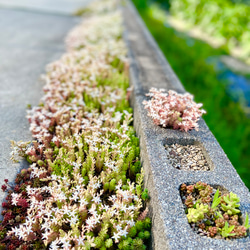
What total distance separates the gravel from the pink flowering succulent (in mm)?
261

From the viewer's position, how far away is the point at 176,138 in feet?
9.58

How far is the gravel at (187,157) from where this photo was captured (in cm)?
265

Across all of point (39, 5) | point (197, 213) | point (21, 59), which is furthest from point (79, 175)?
point (39, 5)

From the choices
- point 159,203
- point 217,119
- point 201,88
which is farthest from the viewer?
point 201,88

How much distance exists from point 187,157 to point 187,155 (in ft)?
0.14

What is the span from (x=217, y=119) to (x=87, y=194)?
12.9 ft

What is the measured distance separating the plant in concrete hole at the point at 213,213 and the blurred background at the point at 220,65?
2088mm

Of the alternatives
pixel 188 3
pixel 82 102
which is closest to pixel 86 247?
pixel 82 102

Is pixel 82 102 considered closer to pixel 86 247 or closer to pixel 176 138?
pixel 176 138

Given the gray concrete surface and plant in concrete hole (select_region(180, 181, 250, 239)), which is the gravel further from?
the gray concrete surface

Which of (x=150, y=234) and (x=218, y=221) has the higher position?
(x=218, y=221)

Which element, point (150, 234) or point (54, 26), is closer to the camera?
point (150, 234)

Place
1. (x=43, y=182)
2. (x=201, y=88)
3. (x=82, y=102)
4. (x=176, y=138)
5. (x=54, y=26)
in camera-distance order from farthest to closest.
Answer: (x=54, y=26) < (x=201, y=88) < (x=82, y=102) < (x=176, y=138) < (x=43, y=182)

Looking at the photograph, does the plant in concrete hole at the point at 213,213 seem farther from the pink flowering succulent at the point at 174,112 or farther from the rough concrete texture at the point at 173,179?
the pink flowering succulent at the point at 174,112
